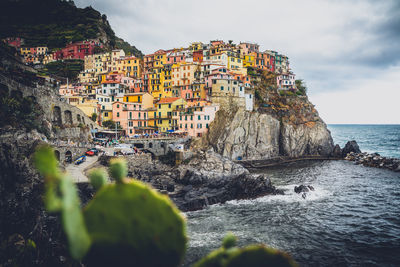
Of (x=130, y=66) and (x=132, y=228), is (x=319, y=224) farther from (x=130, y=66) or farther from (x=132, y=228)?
(x=130, y=66)

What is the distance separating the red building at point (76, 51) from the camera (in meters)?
102

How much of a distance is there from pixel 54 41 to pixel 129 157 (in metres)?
92.7

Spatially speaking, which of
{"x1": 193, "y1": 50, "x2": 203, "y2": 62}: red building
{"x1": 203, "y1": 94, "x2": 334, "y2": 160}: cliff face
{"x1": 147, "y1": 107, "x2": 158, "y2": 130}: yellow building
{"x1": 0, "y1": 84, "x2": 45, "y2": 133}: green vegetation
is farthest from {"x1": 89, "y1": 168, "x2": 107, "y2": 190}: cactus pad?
{"x1": 193, "y1": 50, "x2": 203, "y2": 62}: red building

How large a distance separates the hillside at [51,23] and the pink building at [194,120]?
70.7 meters

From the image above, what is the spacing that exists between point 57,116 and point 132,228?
5278 cm

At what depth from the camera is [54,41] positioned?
110m

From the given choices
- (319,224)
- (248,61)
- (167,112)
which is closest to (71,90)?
(167,112)

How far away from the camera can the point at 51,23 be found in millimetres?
130250

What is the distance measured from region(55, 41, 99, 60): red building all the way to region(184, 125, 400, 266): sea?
303 feet

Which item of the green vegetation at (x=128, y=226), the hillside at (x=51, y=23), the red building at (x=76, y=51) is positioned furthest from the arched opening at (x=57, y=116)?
the hillside at (x=51, y=23)

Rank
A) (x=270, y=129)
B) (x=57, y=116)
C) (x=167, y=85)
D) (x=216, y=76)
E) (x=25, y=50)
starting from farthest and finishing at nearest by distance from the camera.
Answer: (x=25, y=50) < (x=167, y=85) < (x=270, y=129) < (x=216, y=76) < (x=57, y=116)

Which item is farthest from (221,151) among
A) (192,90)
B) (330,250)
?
(330,250)

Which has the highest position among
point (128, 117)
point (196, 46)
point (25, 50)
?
point (25, 50)

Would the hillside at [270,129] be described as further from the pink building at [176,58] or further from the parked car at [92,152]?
the parked car at [92,152]
